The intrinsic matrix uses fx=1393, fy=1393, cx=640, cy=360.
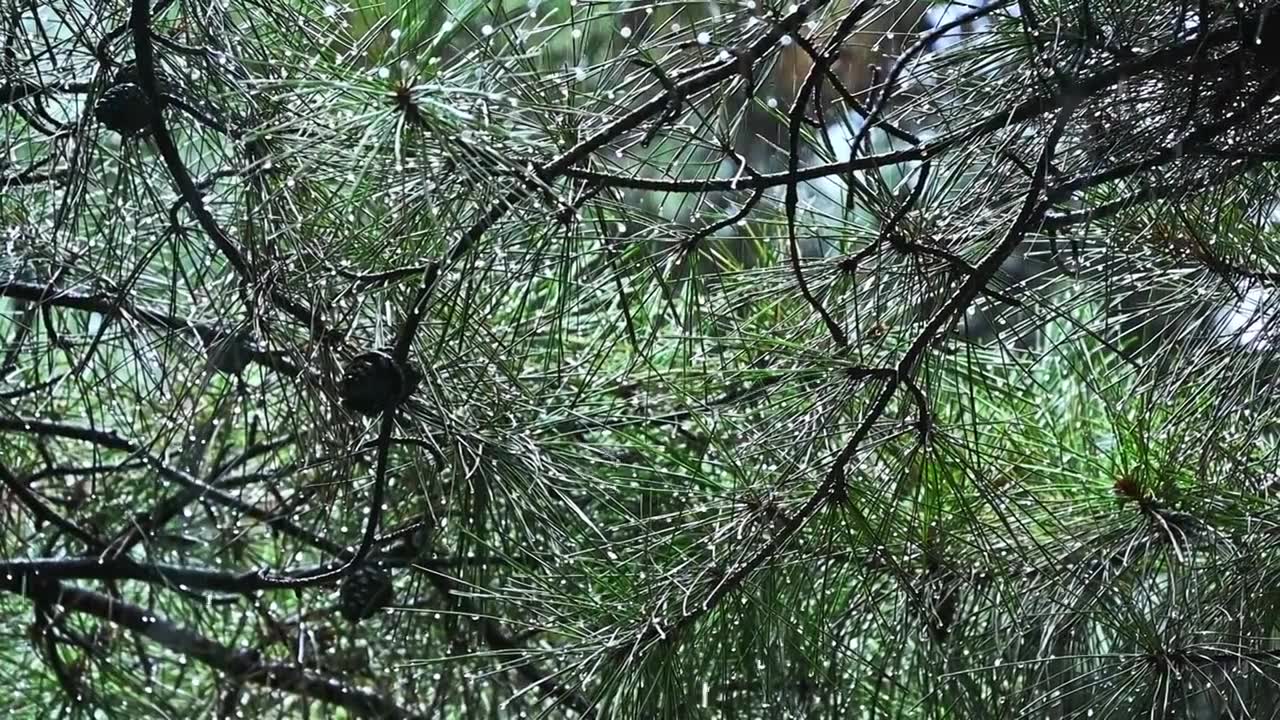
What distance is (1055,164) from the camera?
58 centimetres

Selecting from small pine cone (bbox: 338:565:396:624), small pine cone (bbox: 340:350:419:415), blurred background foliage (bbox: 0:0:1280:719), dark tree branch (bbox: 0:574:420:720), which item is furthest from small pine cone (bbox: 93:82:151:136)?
dark tree branch (bbox: 0:574:420:720)

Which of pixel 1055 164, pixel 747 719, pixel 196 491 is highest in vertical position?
pixel 196 491

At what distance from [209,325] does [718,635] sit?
1.06 feet

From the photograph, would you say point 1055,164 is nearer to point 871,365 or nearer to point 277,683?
point 871,365

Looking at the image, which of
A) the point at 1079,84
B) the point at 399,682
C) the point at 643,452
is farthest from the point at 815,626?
the point at 399,682

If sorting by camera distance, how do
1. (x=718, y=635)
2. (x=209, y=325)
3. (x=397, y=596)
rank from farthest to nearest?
(x=397, y=596)
(x=209, y=325)
(x=718, y=635)

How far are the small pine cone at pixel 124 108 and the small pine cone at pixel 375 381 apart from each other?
4.8 inches

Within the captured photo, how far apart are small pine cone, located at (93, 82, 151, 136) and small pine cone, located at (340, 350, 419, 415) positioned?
123mm

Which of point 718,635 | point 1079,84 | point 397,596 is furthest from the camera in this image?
point 397,596

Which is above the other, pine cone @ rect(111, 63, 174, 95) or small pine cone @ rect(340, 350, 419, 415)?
pine cone @ rect(111, 63, 174, 95)

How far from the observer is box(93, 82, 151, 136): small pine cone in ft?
1.70

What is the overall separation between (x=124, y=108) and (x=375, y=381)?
0.46ft

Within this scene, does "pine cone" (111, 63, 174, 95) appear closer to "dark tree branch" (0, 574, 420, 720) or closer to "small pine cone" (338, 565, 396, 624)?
"small pine cone" (338, 565, 396, 624)

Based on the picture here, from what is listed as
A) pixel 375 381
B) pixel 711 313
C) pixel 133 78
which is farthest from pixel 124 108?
pixel 711 313
